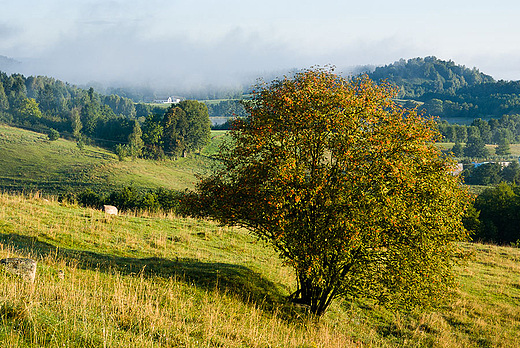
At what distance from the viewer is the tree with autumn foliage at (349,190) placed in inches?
564

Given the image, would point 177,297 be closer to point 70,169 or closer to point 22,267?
point 22,267

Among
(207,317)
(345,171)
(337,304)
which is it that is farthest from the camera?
(337,304)

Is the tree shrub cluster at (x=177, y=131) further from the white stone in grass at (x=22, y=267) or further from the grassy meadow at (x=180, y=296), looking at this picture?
the white stone in grass at (x=22, y=267)

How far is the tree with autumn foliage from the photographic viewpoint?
1433 cm

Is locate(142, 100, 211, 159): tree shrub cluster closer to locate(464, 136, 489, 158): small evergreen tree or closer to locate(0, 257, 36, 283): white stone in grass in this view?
Answer: locate(0, 257, 36, 283): white stone in grass

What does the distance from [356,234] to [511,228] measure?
206 ft

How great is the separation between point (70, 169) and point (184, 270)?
79543 millimetres

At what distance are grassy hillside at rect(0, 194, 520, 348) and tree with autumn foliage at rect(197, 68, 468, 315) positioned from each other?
8.48 ft

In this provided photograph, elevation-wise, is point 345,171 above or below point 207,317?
above

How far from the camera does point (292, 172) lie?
560 inches

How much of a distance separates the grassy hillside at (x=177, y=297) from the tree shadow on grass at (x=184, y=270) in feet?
0.25

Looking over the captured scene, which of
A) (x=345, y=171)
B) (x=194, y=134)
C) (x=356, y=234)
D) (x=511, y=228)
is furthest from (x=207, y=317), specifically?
(x=194, y=134)

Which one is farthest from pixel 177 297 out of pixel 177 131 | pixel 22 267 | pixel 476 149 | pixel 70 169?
pixel 476 149

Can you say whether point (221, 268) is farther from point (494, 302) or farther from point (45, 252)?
point (494, 302)
